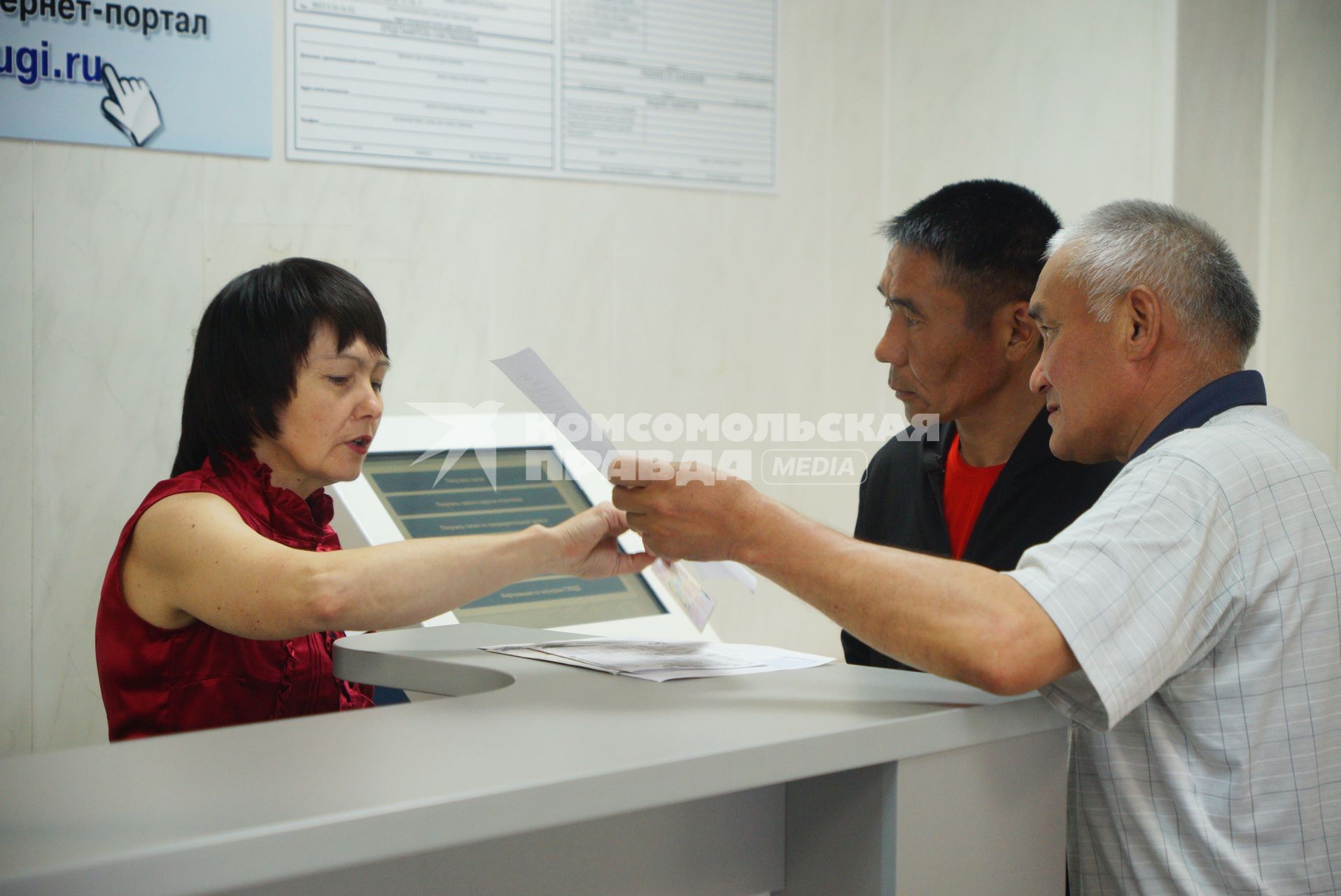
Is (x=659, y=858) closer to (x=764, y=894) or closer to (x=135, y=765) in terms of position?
(x=764, y=894)

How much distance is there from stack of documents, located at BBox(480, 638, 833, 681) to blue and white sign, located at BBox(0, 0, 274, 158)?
5.97 ft

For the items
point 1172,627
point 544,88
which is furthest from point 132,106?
point 1172,627

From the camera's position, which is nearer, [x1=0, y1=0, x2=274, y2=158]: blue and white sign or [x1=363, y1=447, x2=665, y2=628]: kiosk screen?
[x1=363, y1=447, x2=665, y2=628]: kiosk screen

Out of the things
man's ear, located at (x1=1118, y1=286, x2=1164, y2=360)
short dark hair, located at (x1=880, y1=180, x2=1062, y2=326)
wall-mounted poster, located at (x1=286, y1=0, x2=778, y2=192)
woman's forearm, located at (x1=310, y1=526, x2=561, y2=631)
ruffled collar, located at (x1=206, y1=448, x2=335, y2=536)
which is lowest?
woman's forearm, located at (x1=310, y1=526, x2=561, y2=631)

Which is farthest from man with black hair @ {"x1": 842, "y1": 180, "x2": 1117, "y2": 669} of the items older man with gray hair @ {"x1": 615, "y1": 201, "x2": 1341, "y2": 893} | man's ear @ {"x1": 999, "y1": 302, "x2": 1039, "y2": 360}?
older man with gray hair @ {"x1": 615, "y1": 201, "x2": 1341, "y2": 893}

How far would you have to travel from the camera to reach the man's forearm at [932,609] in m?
1.16

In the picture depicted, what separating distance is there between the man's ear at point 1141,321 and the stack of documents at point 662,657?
56cm

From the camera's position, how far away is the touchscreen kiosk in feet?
7.71

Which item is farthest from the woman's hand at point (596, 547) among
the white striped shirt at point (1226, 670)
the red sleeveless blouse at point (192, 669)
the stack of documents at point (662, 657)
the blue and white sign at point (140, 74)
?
the blue and white sign at point (140, 74)

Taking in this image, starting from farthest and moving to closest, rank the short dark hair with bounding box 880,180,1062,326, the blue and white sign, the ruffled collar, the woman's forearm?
the blue and white sign → the short dark hair with bounding box 880,180,1062,326 → the ruffled collar → the woman's forearm

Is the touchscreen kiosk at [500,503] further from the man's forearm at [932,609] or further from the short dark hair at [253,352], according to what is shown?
the man's forearm at [932,609]

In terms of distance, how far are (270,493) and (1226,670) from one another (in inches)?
55.2

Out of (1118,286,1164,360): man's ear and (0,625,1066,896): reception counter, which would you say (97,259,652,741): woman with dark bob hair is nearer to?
(0,625,1066,896): reception counter

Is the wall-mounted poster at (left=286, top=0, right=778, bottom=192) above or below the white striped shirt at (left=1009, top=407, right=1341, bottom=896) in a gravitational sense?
above
